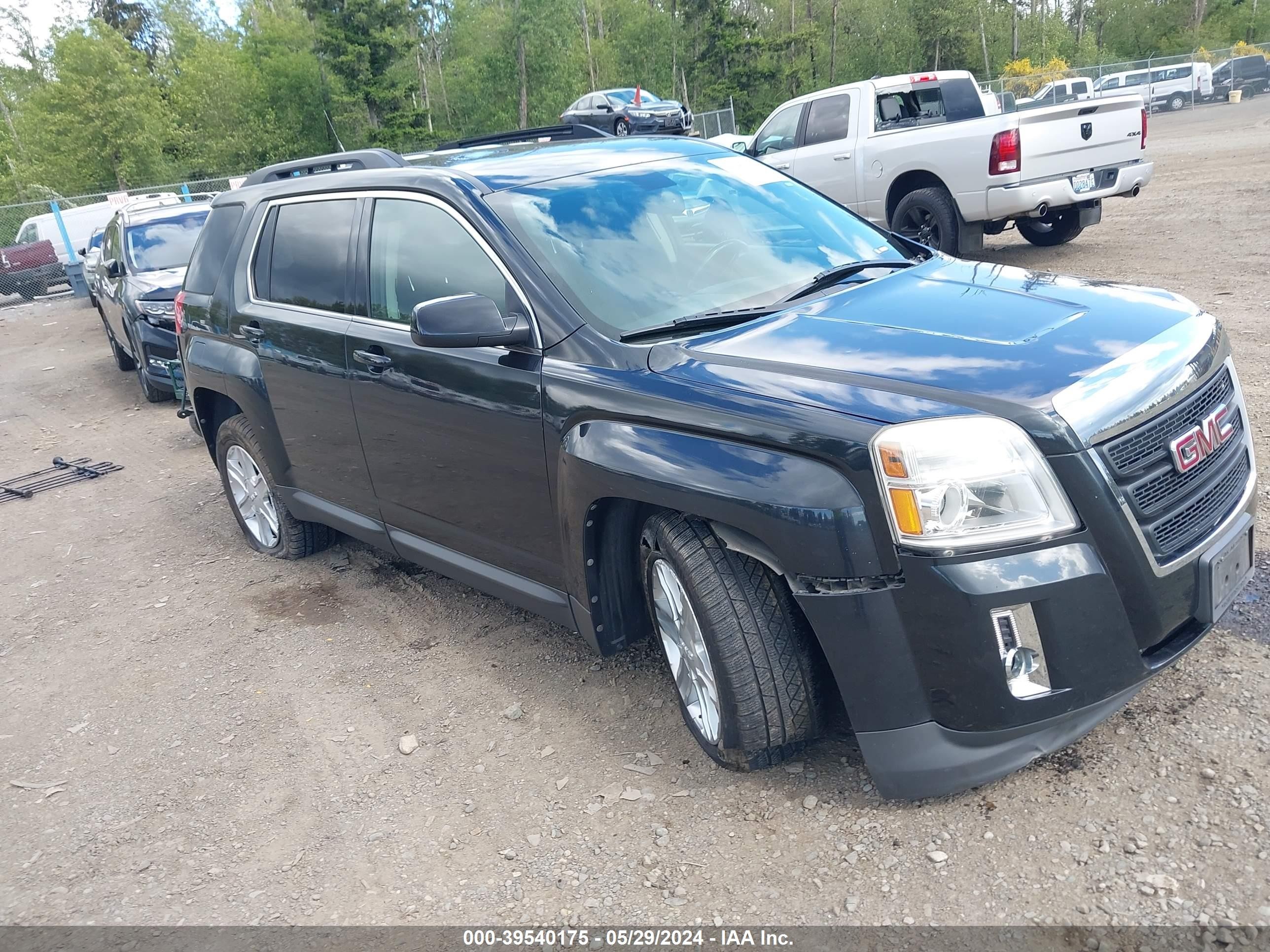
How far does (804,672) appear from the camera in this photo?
9.61ft

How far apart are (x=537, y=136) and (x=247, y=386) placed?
192 centimetres

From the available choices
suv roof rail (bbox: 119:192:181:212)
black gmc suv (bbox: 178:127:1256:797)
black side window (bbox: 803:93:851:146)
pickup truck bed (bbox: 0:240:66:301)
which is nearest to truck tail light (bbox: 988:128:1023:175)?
black side window (bbox: 803:93:851:146)

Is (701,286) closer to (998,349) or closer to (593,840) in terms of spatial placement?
(998,349)

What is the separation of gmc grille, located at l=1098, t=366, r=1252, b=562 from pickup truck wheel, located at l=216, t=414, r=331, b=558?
4097mm

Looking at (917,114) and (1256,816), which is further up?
(917,114)

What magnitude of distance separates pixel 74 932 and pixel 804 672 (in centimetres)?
224

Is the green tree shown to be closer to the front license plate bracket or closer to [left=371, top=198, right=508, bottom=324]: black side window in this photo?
[left=371, top=198, right=508, bottom=324]: black side window

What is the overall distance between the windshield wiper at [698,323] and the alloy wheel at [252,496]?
298cm

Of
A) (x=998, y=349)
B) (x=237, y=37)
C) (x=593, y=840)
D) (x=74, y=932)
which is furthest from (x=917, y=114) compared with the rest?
(x=237, y=37)

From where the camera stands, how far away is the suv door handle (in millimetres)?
4059

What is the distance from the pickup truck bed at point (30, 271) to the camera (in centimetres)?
2466

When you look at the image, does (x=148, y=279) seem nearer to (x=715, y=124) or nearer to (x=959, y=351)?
(x=959, y=351)

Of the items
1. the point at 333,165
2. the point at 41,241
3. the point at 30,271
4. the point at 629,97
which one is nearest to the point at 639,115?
the point at 629,97

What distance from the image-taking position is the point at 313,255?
181 inches
